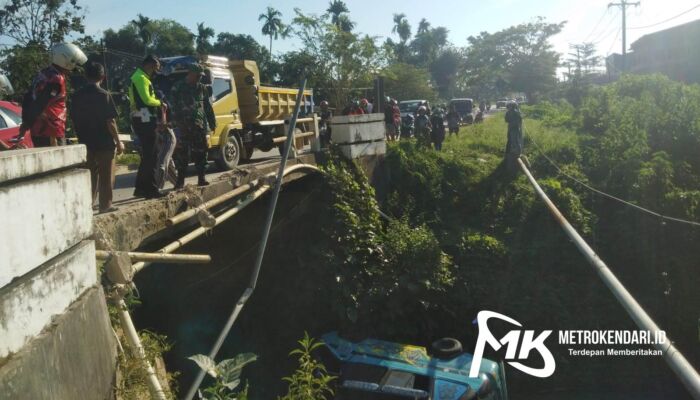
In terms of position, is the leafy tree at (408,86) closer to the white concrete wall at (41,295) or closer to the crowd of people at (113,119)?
the crowd of people at (113,119)

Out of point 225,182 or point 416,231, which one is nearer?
point 225,182

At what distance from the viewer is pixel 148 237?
525 centimetres

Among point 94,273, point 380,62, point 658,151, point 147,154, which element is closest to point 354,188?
point 147,154

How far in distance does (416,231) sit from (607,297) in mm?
4422

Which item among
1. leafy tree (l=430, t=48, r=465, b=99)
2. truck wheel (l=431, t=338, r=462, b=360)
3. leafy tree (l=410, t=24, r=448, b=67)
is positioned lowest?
truck wheel (l=431, t=338, r=462, b=360)

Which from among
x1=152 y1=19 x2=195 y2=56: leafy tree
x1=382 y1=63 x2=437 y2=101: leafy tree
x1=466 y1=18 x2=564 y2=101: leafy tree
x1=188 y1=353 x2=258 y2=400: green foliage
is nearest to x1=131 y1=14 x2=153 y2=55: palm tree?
x1=152 y1=19 x2=195 y2=56: leafy tree

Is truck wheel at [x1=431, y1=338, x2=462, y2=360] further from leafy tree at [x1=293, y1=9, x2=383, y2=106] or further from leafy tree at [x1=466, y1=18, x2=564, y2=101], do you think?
leafy tree at [x1=466, y1=18, x2=564, y2=101]

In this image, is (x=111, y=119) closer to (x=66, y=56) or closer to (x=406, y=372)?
(x=66, y=56)

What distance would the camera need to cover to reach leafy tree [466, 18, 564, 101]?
168 feet

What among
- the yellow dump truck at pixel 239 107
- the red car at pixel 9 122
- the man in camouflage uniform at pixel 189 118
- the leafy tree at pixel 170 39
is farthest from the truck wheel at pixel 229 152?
the leafy tree at pixel 170 39

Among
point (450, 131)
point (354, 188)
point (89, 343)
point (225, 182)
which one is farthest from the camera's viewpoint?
point (450, 131)

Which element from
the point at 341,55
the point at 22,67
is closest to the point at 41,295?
the point at 22,67

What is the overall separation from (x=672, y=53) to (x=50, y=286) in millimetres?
47275

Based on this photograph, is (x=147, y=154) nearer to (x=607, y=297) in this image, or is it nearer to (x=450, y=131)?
(x=607, y=297)
